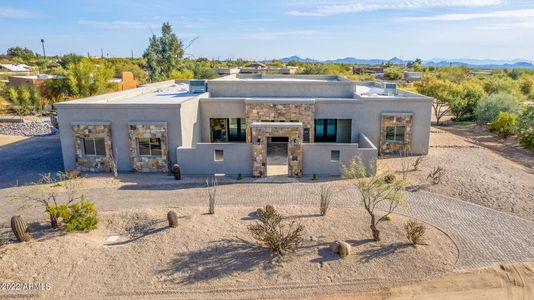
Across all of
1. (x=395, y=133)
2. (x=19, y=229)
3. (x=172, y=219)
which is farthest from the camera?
(x=395, y=133)

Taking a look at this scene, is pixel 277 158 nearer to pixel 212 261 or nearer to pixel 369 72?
pixel 212 261

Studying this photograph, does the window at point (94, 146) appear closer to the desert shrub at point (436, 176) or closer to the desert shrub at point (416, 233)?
the desert shrub at point (416, 233)

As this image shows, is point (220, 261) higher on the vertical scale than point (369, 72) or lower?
lower

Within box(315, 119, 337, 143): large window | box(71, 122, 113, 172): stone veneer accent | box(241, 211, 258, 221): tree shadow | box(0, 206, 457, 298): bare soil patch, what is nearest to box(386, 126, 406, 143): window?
box(315, 119, 337, 143): large window

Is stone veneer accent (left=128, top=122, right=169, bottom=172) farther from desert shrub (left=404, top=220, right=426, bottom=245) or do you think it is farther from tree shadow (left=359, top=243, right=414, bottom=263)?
desert shrub (left=404, top=220, right=426, bottom=245)

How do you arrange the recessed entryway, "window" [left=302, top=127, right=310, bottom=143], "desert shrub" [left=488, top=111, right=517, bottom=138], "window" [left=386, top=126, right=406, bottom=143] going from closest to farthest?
the recessed entryway < "window" [left=302, top=127, right=310, bottom=143] < "window" [left=386, top=126, right=406, bottom=143] < "desert shrub" [left=488, top=111, right=517, bottom=138]

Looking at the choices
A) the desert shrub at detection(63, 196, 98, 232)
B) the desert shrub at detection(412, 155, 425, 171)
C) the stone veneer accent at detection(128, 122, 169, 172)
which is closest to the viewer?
the desert shrub at detection(63, 196, 98, 232)

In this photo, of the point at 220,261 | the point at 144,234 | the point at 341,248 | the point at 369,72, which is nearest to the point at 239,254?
the point at 220,261

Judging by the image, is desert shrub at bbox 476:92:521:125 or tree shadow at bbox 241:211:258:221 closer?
tree shadow at bbox 241:211:258:221
